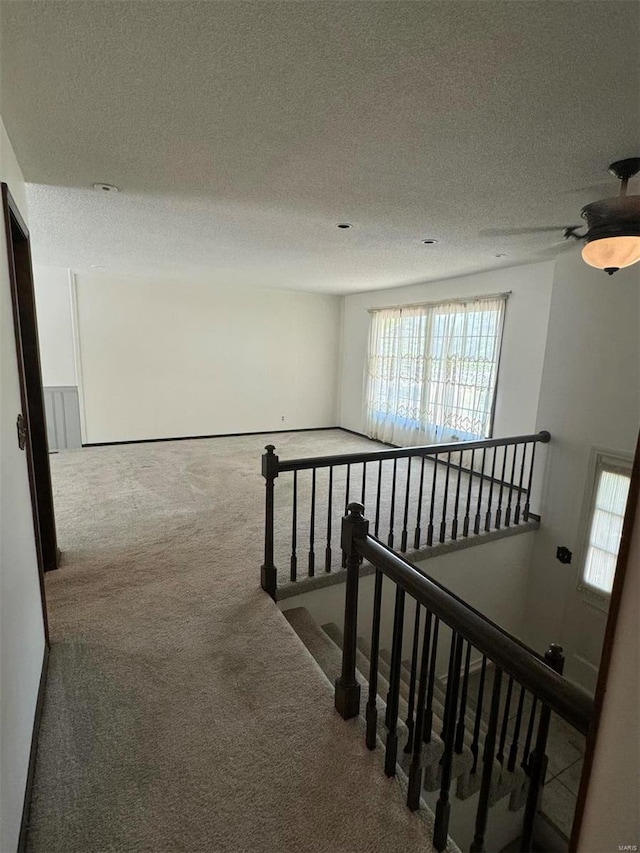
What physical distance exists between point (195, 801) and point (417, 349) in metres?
5.34

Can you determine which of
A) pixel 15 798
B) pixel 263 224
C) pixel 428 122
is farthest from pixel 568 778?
pixel 263 224

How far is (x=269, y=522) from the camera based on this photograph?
2562mm

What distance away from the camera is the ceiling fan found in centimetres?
214

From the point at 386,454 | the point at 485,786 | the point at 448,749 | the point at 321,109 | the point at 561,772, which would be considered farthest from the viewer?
the point at 561,772

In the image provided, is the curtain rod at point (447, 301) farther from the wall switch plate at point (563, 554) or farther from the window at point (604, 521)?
the wall switch plate at point (563, 554)

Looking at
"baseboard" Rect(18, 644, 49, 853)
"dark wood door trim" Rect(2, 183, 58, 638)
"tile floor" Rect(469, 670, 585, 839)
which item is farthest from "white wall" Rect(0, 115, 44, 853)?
"tile floor" Rect(469, 670, 585, 839)

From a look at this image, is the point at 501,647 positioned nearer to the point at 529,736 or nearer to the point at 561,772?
the point at 529,736

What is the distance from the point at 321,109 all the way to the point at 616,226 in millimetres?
1583

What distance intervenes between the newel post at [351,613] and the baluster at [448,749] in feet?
1.67

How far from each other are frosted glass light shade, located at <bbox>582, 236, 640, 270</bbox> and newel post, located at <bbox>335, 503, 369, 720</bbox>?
186 centimetres

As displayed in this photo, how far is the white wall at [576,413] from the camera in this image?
11.0 ft

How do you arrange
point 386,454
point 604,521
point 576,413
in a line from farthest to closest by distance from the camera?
point 576,413
point 604,521
point 386,454

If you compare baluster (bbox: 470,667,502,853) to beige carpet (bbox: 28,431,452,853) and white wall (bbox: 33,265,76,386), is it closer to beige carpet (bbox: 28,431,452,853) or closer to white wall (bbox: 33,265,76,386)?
beige carpet (bbox: 28,431,452,853)

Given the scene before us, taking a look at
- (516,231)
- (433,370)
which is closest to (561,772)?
(516,231)
